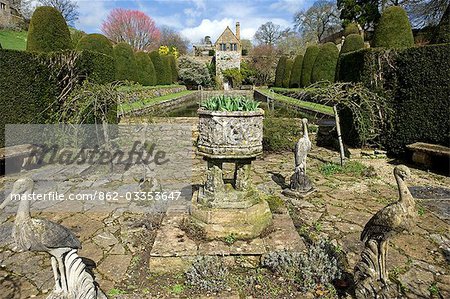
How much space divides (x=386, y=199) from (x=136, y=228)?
14.9 ft

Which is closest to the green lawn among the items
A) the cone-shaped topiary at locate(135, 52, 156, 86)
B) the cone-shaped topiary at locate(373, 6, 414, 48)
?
the cone-shaped topiary at locate(135, 52, 156, 86)

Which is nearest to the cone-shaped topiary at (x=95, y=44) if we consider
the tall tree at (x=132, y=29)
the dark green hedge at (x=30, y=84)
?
the dark green hedge at (x=30, y=84)

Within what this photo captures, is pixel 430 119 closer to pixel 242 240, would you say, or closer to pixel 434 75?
pixel 434 75

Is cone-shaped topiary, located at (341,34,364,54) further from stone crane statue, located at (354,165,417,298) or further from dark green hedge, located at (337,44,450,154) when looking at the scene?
stone crane statue, located at (354,165,417,298)

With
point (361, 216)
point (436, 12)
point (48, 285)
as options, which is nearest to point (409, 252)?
point (361, 216)

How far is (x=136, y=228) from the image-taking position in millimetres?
4477

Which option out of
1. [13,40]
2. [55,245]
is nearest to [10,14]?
[13,40]

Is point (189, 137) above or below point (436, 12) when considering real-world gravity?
below

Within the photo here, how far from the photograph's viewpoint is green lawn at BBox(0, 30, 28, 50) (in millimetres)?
23430

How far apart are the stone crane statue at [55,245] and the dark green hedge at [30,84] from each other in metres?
6.06

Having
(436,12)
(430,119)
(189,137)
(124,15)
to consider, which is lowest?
(189,137)

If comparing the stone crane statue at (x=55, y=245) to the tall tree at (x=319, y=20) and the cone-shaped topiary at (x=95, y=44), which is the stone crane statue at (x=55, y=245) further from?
the tall tree at (x=319, y=20)

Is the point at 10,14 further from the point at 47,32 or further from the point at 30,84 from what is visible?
the point at 30,84

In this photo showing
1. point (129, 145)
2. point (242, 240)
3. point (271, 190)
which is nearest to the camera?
point (242, 240)
